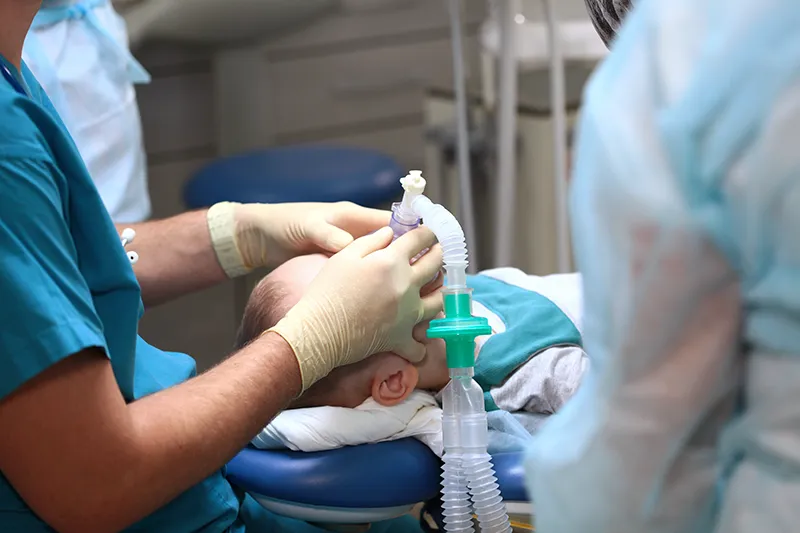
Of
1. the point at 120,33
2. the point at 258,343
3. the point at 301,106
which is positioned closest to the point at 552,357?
the point at 258,343

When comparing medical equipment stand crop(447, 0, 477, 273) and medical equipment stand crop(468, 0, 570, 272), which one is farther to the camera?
medical equipment stand crop(447, 0, 477, 273)

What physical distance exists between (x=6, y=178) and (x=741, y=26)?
600 mm

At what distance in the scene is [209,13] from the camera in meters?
2.47

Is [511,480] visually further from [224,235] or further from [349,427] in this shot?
[224,235]

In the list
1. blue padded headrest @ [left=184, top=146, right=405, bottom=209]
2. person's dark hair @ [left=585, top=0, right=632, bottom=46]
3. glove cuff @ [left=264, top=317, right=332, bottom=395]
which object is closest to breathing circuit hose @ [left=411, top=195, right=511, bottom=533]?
glove cuff @ [left=264, top=317, right=332, bottom=395]

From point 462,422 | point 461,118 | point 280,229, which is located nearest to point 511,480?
point 462,422

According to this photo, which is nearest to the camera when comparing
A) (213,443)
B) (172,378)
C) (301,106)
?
(213,443)

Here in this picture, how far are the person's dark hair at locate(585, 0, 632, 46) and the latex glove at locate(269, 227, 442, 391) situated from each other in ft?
1.05

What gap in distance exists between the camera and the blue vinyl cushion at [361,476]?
41.1 inches

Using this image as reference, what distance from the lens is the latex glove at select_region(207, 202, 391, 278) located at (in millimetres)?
A: 1319

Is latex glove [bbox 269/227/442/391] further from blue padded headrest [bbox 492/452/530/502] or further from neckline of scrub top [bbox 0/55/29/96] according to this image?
neckline of scrub top [bbox 0/55/29/96]

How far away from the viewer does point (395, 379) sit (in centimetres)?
120

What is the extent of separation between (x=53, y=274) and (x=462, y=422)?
0.44 meters

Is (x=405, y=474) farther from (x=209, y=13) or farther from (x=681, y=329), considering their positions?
(x=209, y=13)
